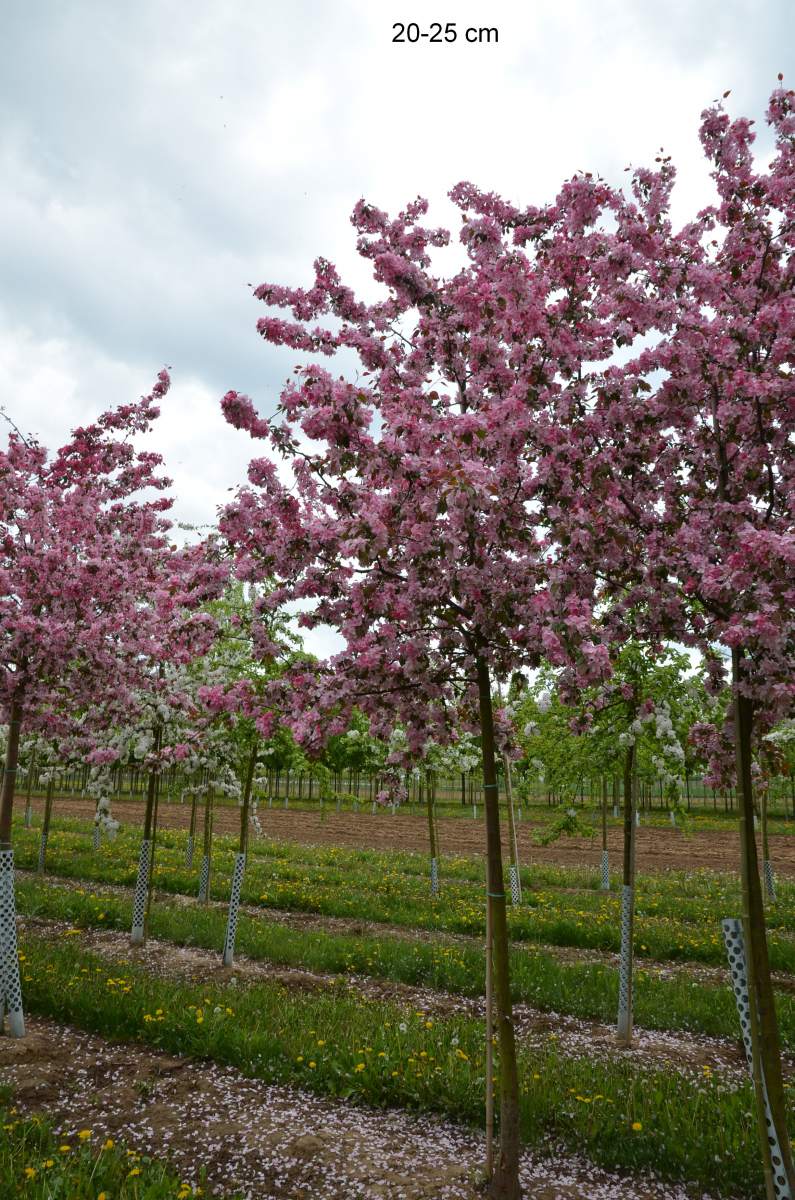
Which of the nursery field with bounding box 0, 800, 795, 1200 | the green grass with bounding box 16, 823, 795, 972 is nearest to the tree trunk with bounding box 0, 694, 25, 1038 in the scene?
the nursery field with bounding box 0, 800, 795, 1200

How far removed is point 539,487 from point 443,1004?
252 inches

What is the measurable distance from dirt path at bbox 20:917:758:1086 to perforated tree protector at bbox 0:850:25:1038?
2.45 metres

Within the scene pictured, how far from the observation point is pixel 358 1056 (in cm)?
625

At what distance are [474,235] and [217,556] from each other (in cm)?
289

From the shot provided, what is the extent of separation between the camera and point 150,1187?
4.37 m

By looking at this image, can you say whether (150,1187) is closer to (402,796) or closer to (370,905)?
(402,796)

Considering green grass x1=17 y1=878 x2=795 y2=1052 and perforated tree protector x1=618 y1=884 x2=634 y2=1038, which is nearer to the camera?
perforated tree protector x1=618 y1=884 x2=634 y2=1038

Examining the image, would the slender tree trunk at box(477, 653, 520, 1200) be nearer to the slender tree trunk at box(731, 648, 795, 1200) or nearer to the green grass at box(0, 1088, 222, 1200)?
the slender tree trunk at box(731, 648, 795, 1200)

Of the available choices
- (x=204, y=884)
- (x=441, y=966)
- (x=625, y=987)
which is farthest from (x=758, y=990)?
(x=204, y=884)

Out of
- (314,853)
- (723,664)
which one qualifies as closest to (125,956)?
(723,664)

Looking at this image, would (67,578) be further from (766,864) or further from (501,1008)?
(766,864)

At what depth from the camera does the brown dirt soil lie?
24938 millimetres

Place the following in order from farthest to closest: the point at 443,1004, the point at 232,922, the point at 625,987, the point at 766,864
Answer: the point at 766,864
the point at 232,922
the point at 443,1004
the point at 625,987

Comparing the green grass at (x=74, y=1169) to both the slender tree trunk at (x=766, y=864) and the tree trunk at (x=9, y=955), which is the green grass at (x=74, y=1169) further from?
the slender tree trunk at (x=766, y=864)
